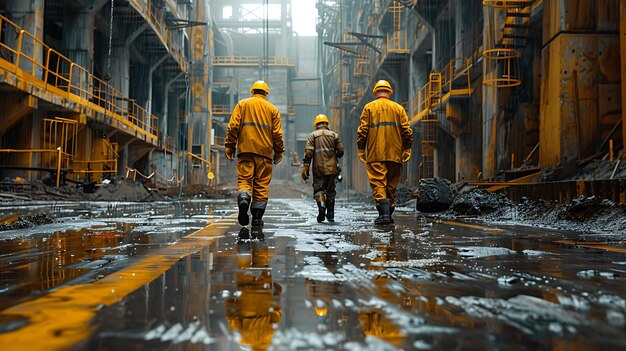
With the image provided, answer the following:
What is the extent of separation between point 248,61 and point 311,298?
58050mm

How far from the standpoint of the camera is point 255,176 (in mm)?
6977

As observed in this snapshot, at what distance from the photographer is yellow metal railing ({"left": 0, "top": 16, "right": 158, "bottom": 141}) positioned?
15023 mm

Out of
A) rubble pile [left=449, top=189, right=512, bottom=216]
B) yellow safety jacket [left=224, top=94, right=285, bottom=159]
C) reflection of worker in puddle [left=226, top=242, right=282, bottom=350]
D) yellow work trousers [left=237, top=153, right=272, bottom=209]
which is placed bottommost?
reflection of worker in puddle [left=226, top=242, right=282, bottom=350]

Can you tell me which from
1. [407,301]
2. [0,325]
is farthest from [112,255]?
[407,301]

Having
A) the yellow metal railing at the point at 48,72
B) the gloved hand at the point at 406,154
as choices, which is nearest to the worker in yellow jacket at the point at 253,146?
the gloved hand at the point at 406,154

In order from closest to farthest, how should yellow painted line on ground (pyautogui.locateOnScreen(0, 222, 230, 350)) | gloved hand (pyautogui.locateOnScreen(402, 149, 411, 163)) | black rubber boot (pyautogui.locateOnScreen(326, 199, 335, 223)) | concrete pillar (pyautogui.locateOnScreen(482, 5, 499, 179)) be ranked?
yellow painted line on ground (pyautogui.locateOnScreen(0, 222, 230, 350))
gloved hand (pyautogui.locateOnScreen(402, 149, 411, 163))
black rubber boot (pyautogui.locateOnScreen(326, 199, 335, 223))
concrete pillar (pyautogui.locateOnScreen(482, 5, 499, 179))

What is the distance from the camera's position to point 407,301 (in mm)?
2064

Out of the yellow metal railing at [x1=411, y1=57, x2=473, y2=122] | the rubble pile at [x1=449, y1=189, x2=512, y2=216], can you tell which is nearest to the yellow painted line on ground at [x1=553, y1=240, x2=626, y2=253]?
the rubble pile at [x1=449, y1=189, x2=512, y2=216]

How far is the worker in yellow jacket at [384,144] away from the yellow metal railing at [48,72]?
33.8 feet

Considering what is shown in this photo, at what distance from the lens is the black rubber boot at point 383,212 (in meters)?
7.13

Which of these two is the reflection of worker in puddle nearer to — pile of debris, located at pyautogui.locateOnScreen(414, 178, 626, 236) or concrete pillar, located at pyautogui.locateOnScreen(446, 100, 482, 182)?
pile of debris, located at pyautogui.locateOnScreen(414, 178, 626, 236)

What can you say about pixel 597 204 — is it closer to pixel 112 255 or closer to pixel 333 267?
pixel 333 267

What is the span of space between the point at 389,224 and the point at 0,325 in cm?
584

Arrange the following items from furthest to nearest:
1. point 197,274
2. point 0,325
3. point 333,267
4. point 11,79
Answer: point 11,79 < point 333,267 < point 197,274 < point 0,325
